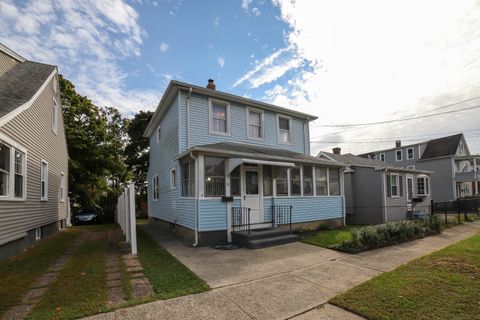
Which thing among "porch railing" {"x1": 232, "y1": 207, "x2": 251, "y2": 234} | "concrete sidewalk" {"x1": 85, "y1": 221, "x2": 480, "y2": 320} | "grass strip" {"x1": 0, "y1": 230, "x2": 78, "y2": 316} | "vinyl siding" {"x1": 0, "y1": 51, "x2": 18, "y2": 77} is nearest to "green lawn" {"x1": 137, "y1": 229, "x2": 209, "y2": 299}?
"concrete sidewalk" {"x1": 85, "y1": 221, "x2": 480, "y2": 320}

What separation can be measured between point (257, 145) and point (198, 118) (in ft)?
10.1

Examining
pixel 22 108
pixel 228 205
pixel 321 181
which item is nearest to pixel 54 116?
pixel 22 108

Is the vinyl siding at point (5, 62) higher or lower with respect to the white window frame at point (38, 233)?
higher

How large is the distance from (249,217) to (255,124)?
488cm

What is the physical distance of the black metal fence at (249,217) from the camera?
30.7 ft

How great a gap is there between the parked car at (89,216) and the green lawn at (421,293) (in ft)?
61.7

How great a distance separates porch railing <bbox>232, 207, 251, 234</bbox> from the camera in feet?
30.7

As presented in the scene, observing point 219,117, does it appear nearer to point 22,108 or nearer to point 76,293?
point 22,108

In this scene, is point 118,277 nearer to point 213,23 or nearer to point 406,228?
point 406,228

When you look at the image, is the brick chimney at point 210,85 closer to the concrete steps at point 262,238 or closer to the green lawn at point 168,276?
the concrete steps at point 262,238

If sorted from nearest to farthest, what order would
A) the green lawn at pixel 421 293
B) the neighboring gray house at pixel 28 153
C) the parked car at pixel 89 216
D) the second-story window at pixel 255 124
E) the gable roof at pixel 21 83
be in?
1. the green lawn at pixel 421 293
2. the neighboring gray house at pixel 28 153
3. the gable roof at pixel 21 83
4. the second-story window at pixel 255 124
5. the parked car at pixel 89 216

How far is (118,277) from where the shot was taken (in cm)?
543

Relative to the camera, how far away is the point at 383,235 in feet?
27.8

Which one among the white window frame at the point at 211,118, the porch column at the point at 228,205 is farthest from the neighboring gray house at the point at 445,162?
the porch column at the point at 228,205
